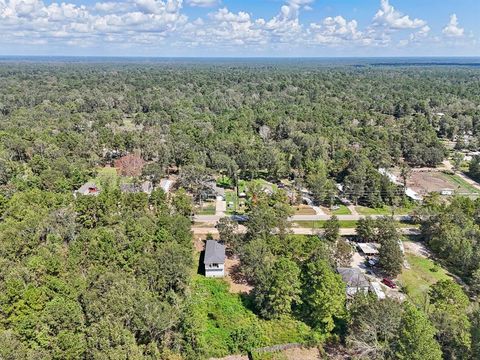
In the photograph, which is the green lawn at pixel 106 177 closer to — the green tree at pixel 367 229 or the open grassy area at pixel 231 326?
the open grassy area at pixel 231 326

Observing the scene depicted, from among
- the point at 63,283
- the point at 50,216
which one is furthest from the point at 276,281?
the point at 50,216

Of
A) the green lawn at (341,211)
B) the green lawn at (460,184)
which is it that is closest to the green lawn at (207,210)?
the green lawn at (341,211)

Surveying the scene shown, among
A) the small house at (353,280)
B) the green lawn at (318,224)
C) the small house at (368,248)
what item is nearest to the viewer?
the small house at (353,280)

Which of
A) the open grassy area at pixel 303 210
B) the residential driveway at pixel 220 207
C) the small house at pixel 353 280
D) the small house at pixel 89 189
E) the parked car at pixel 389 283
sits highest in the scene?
the small house at pixel 353 280

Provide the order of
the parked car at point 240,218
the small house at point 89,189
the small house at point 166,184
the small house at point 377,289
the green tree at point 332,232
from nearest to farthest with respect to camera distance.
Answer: the small house at point 377,289 → the green tree at point 332,232 → the parked car at point 240,218 → the small house at point 89,189 → the small house at point 166,184

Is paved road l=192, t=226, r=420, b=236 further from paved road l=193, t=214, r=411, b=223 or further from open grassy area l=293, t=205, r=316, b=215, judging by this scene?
open grassy area l=293, t=205, r=316, b=215

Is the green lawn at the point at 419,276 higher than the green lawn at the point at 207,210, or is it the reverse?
the green lawn at the point at 419,276

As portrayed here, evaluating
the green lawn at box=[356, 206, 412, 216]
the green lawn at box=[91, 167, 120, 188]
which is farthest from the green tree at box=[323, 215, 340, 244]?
the green lawn at box=[91, 167, 120, 188]

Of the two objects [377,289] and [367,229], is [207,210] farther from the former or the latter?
[377,289]
